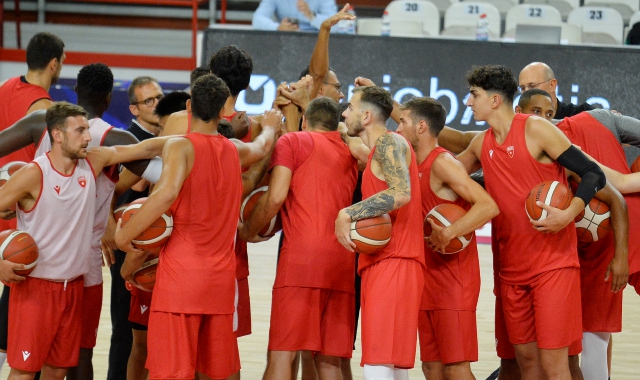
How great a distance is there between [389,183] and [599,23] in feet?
28.4

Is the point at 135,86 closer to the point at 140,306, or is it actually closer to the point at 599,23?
the point at 140,306

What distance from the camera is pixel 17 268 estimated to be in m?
4.38

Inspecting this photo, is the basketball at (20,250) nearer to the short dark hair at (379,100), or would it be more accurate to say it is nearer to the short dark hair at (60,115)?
the short dark hair at (60,115)

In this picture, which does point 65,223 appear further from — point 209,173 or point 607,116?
point 607,116

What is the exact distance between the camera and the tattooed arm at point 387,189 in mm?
4301

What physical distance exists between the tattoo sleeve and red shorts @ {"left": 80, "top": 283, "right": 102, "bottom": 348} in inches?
64.2

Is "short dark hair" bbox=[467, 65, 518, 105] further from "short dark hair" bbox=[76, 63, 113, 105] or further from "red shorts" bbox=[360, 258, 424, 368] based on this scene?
"short dark hair" bbox=[76, 63, 113, 105]

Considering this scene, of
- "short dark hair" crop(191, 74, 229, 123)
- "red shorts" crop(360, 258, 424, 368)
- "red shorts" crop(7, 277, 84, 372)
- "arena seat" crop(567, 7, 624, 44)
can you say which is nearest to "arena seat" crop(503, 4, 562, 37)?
"arena seat" crop(567, 7, 624, 44)

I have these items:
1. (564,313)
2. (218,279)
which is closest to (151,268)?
(218,279)

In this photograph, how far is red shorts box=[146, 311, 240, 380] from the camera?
4266mm

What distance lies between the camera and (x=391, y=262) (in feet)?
14.7

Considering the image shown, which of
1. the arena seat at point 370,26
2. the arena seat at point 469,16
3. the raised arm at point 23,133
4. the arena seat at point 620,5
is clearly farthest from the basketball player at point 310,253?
the arena seat at point 620,5

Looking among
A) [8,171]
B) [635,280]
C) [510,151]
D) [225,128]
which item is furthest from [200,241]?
[635,280]

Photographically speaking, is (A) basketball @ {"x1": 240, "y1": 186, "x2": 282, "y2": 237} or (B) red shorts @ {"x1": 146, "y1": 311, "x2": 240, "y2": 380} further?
(A) basketball @ {"x1": 240, "y1": 186, "x2": 282, "y2": 237}
